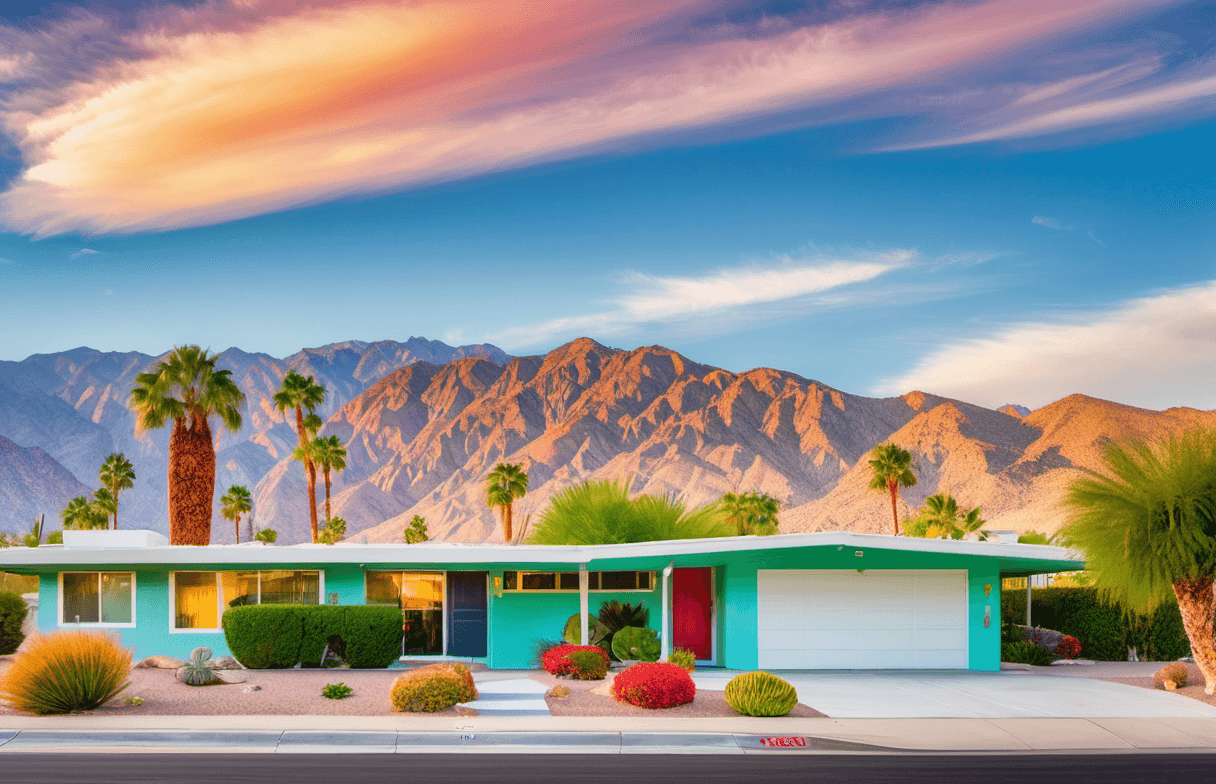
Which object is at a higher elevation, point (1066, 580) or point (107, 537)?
point (107, 537)

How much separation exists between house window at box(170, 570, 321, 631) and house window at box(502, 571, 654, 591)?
14.7 ft

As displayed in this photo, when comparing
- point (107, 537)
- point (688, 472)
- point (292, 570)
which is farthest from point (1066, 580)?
point (688, 472)

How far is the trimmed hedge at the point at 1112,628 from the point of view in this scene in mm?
30281

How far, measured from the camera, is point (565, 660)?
22.5 meters

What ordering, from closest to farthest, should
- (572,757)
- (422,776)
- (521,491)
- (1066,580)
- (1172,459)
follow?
(422,776) → (572,757) → (1172,459) → (1066,580) → (521,491)

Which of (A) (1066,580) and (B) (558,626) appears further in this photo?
(A) (1066,580)

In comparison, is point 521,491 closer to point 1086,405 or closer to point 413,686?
point 413,686

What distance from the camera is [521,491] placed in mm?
87688

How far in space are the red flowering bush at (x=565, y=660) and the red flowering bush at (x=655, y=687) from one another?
3.38 m

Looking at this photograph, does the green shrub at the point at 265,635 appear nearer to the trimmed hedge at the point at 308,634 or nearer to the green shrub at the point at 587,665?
the trimmed hedge at the point at 308,634

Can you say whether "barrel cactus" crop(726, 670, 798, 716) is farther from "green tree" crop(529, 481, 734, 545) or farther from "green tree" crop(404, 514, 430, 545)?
"green tree" crop(404, 514, 430, 545)

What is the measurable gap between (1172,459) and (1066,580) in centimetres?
3099

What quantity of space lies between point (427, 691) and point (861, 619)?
11288 millimetres

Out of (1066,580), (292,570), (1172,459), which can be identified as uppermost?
(1172,459)
